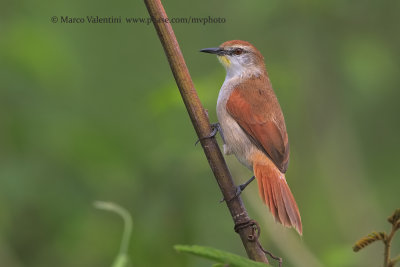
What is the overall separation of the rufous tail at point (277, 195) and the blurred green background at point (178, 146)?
0.87 ft

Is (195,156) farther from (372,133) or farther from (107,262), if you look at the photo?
(372,133)

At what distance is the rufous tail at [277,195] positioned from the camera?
123 inches

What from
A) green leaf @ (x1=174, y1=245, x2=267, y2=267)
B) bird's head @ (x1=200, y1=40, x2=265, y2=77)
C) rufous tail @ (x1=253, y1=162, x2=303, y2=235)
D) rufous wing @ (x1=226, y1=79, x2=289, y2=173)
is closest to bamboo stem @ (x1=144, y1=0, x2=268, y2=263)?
green leaf @ (x1=174, y1=245, x2=267, y2=267)

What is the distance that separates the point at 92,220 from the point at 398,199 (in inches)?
124

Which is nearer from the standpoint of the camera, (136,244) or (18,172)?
(136,244)

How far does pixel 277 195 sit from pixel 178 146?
1039 millimetres

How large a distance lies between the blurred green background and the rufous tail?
0.26 metres

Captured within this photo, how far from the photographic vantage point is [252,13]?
5.09 meters

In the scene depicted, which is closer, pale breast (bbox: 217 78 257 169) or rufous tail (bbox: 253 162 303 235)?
rufous tail (bbox: 253 162 303 235)

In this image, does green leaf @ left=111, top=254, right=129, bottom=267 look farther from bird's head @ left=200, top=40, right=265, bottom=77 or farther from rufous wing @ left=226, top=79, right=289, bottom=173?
bird's head @ left=200, top=40, right=265, bottom=77

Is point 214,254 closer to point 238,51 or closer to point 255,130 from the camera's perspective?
point 255,130

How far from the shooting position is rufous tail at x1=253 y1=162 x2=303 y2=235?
3.13 metres

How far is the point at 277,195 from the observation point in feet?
11.4

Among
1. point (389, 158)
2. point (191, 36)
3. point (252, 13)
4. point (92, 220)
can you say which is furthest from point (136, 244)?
point (191, 36)
